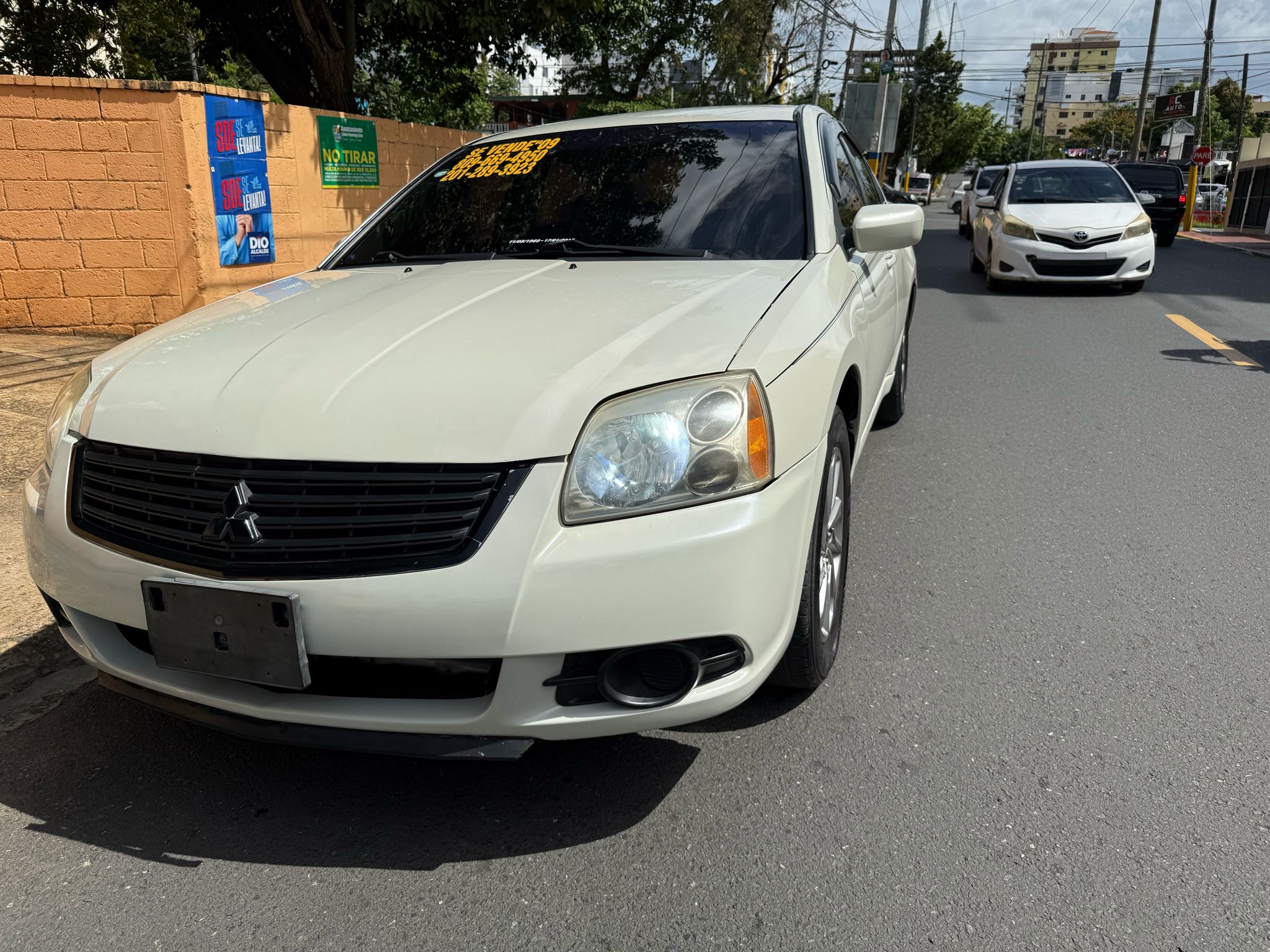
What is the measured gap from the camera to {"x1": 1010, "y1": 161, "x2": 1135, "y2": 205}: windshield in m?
11.5

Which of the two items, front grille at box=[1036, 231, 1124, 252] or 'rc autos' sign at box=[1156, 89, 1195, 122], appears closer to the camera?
front grille at box=[1036, 231, 1124, 252]

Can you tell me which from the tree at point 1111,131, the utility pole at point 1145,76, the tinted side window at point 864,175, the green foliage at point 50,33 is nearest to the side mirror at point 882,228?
the tinted side window at point 864,175

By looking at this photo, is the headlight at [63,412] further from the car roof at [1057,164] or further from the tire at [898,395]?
the car roof at [1057,164]

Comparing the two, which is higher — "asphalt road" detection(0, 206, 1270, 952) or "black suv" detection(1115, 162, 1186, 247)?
"black suv" detection(1115, 162, 1186, 247)

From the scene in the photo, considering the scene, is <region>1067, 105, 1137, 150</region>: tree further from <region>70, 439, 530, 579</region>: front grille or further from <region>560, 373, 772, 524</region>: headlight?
<region>70, 439, 530, 579</region>: front grille

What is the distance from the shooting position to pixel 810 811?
2297mm

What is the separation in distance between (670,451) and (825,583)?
86 cm

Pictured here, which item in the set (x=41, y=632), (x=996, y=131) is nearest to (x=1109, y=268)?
(x=41, y=632)

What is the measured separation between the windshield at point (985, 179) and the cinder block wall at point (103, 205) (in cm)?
Answer: 1662

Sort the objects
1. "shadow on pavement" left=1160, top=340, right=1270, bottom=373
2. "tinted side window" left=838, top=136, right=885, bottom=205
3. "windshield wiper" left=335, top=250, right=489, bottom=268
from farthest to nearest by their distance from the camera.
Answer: "shadow on pavement" left=1160, top=340, right=1270, bottom=373, "tinted side window" left=838, top=136, right=885, bottom=205, "windshield wiper" left=335, top=250, right=489, bottom=268

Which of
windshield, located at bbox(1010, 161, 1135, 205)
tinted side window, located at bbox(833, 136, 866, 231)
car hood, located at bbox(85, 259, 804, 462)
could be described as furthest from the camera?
windshield, located at bbox(1010, 161, 1135, 205)

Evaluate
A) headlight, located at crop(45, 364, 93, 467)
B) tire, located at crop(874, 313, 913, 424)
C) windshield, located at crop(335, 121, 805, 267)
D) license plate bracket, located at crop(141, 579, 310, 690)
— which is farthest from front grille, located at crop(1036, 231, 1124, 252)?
license plate bracket, located at crop(141, 579, 310, 690)

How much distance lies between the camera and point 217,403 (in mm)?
2139

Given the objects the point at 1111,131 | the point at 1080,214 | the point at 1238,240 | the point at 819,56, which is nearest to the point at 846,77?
the point at 819,56
